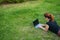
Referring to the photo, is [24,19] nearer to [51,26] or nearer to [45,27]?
[45,27]

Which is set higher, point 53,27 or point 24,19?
point 53,27

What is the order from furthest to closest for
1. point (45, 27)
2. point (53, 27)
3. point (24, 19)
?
1. point (24, 19)
2. point (45, 27)
3. point (53, 27)

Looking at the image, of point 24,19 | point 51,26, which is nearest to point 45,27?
point 51,26

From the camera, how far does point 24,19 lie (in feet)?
25.7

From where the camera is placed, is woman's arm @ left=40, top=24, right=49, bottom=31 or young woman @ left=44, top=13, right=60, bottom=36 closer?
young woman @ left=44, top=13, right=60, bottom=36

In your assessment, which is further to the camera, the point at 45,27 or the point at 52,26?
the point at 45,27

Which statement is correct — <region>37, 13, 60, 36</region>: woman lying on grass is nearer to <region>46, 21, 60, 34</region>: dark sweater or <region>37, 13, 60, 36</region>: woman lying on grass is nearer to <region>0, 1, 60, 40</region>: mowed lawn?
<region>46, 21, 60, 34</region>: dark sweater

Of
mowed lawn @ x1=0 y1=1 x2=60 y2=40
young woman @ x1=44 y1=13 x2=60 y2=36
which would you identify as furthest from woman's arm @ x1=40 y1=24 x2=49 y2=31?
mowed lawn @ x1=0 y1=1 x2=60 y2=40

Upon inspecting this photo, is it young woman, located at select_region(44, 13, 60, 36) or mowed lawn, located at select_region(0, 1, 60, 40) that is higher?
young woman, located at select_region(44, 13, 60, 36)

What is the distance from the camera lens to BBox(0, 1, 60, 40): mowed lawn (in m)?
6.34

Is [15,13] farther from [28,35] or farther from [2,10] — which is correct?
[28,35]

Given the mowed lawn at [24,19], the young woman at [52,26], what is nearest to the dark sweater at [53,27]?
the young woman at [52,26]

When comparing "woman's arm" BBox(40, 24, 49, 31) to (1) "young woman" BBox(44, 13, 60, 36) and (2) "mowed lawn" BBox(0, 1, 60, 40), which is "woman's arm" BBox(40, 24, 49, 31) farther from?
(2) "mowed lawn" BBox(0, 1, 60, 40)

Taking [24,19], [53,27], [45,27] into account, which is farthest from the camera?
[24,19]
